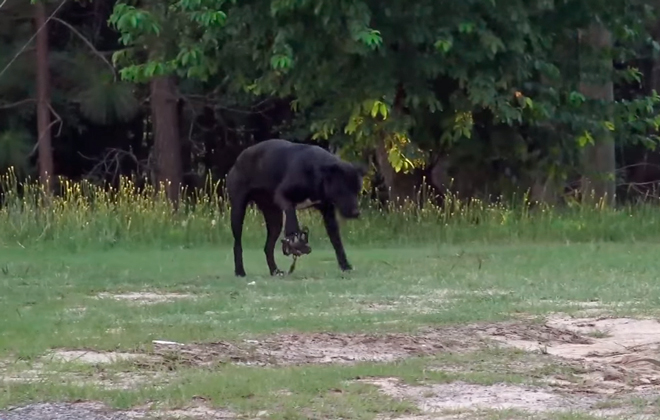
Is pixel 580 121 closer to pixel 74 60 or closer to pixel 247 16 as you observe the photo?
pixel 247 16

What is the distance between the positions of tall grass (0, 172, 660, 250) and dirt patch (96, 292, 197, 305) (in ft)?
19.9

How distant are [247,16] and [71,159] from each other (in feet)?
42.3

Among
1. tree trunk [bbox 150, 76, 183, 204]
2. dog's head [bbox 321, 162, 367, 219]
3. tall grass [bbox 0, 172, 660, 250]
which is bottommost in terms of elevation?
tall grass [bbox 0, 172, 660, 250]

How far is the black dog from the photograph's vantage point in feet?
43.3

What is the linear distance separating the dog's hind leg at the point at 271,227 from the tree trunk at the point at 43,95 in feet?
43.6

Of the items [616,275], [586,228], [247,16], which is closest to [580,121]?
[586,228]

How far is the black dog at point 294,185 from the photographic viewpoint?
1321 cm

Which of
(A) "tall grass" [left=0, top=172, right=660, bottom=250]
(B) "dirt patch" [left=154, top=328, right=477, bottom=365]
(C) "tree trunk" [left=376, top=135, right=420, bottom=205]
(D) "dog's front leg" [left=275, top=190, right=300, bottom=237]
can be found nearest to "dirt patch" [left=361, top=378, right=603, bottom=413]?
(B) "dirt patch" [left=154, top=328, right=477, bottom=365]

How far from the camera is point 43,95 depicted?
27.2 metres

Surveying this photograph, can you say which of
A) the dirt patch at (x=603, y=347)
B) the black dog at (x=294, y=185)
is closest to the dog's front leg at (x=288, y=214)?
the black dog at (x=294, y=185)

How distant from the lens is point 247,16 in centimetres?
2039

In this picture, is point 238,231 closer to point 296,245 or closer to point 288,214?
point 288,214

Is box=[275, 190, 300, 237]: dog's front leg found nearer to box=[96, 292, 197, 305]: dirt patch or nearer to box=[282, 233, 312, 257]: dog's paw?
box=[282, 233, 312, 257]: dog's paw

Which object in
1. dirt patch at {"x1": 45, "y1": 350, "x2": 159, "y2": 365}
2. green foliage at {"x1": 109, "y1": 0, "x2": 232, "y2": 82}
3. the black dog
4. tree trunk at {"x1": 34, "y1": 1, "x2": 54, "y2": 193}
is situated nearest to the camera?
dirt patch at {"x1": 45, "y1": 350, "x2": 159, "y2": 365}
